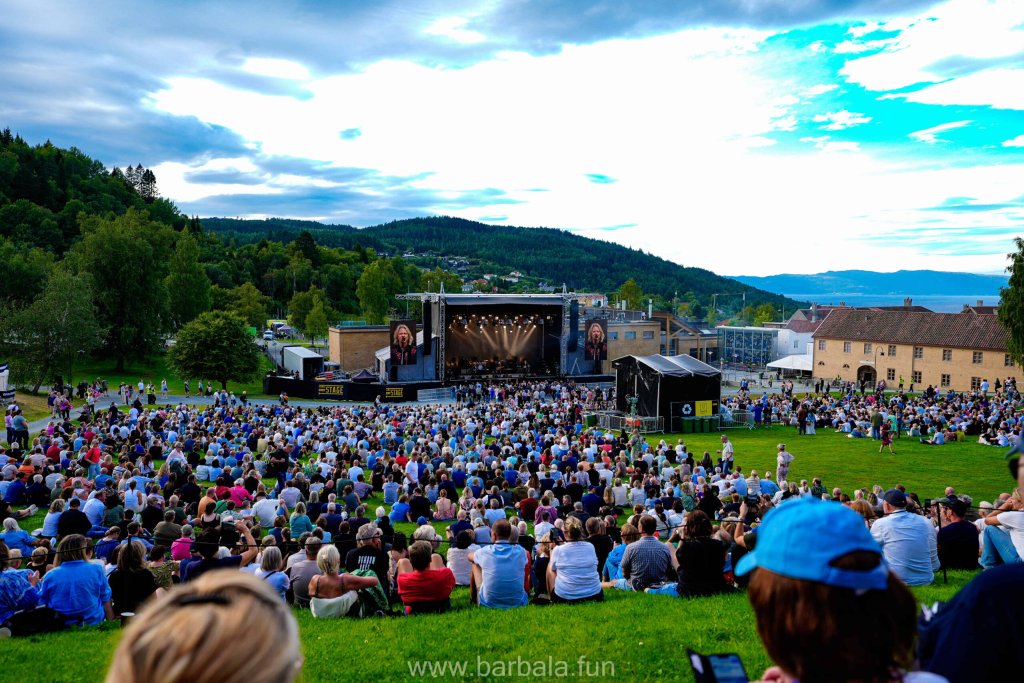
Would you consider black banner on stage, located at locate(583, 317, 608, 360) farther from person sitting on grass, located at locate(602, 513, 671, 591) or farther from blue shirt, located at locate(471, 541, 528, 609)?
blue shirt, located at locate(471, 541, 528, 609)

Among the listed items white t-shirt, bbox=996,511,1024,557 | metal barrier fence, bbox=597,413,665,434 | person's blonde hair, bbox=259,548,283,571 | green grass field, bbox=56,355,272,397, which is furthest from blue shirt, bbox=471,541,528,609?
green grass field, bbox=56,355,272,397

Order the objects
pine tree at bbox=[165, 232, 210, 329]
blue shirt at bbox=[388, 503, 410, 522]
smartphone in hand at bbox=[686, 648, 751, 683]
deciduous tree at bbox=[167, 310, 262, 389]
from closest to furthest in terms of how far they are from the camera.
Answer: smartphone in hand at bbox=[686, 648, 751, 683] < blue shirt at bbox=[388, 503, 410, 522] < deciduous tree at bbox=[167, 310, 262, 389] < pine tree at bbox=[165, 232, 210, 329]

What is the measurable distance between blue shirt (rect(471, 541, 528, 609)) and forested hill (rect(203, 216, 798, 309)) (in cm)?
14843

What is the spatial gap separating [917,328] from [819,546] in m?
51.4

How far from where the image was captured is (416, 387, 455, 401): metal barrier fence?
120 feet

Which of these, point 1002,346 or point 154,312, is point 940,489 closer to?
point 1002,346

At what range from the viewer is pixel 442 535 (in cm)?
952

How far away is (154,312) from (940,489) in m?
46.0

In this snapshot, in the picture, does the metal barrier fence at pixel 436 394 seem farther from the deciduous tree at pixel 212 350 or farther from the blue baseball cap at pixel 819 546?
the blue baseball cap at pixel 819 546

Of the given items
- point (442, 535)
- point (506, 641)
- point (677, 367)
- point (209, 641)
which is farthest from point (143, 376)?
point (209, 641)

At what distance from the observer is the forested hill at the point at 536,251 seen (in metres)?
162

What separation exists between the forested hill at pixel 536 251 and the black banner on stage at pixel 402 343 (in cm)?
11933

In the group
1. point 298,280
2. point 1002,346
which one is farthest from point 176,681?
point 298,280

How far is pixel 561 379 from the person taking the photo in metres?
40.9
